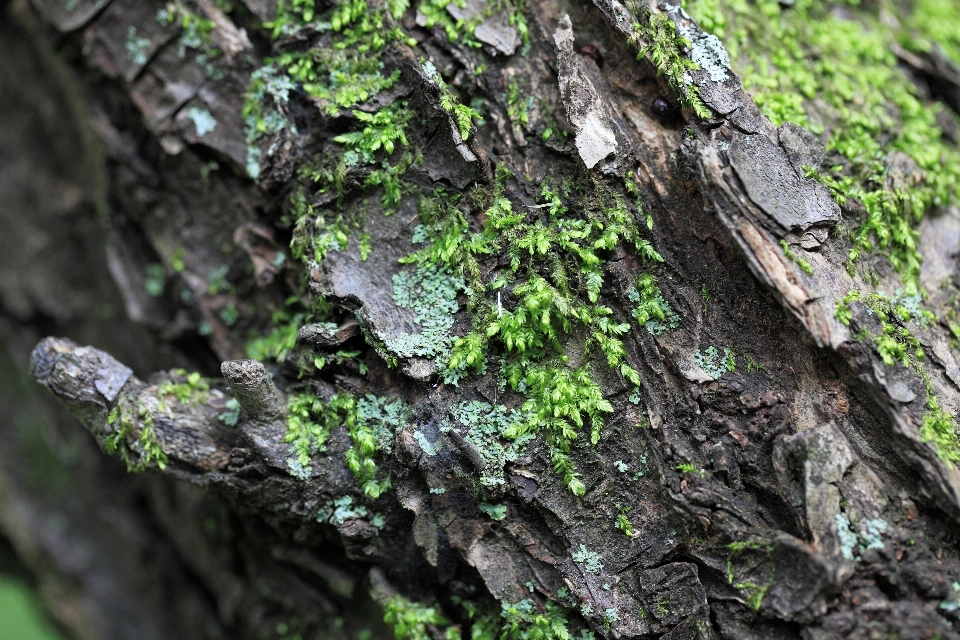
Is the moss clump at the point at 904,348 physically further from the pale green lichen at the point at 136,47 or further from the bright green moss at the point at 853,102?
the pale green lichen at the point at 136,47

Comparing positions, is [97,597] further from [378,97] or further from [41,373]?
[378,97]

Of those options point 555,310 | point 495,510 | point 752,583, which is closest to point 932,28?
point 555,310

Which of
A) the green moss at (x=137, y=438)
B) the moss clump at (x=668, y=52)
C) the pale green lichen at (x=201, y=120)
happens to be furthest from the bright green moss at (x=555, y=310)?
the pale green lichen at (x=201, y=120)

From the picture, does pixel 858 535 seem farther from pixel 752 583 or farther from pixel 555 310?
pixel 555 310

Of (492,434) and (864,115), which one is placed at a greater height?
(864,115)

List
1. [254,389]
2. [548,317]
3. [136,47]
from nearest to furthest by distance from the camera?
[548,317] < [254,389] < [136,47]

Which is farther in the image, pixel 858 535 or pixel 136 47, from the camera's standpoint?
pixel 136 47

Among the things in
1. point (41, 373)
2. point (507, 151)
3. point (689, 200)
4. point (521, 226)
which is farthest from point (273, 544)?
point (689, 200)
